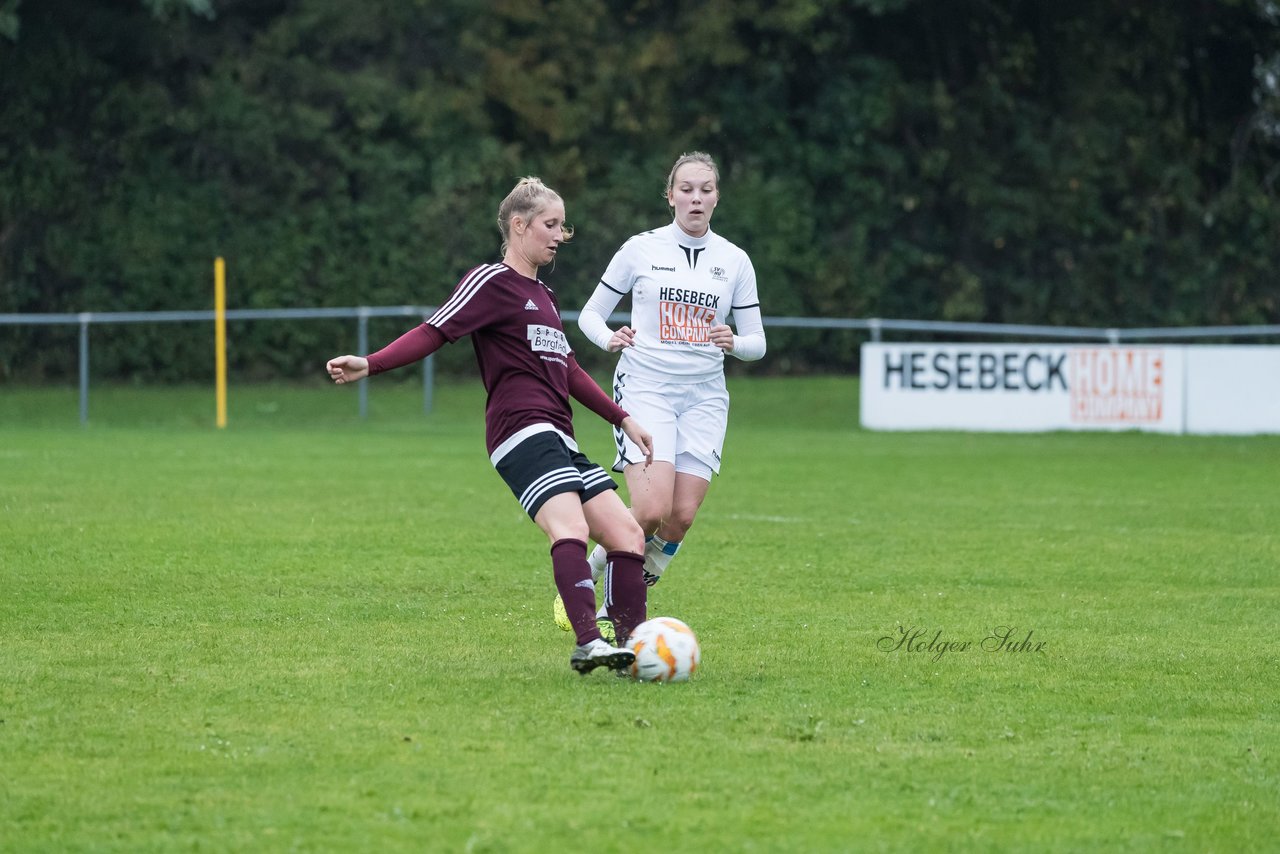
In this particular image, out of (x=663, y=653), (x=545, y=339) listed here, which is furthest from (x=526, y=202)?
(x=663, y=653)

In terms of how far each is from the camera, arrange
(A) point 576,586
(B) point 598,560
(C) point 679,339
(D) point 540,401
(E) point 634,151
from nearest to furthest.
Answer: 1. (A) point 576,586
2. (D) point 540,401
3. (B) point 598,560
4. (C) point 679,339
5. (E) point 634,151

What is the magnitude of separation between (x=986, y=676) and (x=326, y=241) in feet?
81.5

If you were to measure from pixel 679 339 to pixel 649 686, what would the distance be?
205 centimetres

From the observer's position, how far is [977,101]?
1282 inches

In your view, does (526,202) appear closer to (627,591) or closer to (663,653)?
(627,591)

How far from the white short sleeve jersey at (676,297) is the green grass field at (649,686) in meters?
1.15

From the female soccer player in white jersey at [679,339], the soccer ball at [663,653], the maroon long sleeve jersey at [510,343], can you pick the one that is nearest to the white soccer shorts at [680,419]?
the female soccer player in white jersey at [679,339]

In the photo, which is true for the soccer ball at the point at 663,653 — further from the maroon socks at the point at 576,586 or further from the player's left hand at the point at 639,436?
the player's left hand at the point at 639,436

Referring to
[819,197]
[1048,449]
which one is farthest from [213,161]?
[1048,449]

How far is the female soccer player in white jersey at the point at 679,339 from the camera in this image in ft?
25.1

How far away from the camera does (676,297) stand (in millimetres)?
7781

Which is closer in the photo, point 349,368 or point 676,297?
point 349,368

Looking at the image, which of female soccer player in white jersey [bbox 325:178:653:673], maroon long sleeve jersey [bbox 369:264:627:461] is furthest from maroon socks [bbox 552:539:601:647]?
maroon long sleeve jersey [bbox 369:264:627:461]

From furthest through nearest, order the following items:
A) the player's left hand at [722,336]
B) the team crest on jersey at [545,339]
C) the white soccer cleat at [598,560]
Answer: the white soccer cleat at [598,560] < the player's left hand at [722,336] < the team crest on jersey at [545,339]
